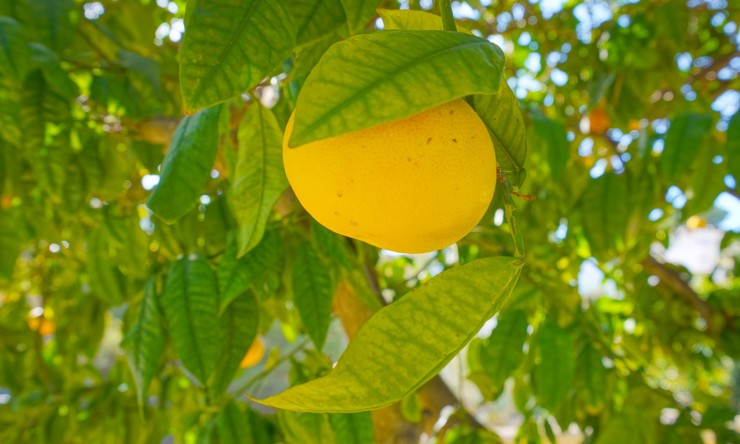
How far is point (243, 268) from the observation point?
0.71 m

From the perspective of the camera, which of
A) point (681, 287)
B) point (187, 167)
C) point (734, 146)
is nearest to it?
point (187, 167)

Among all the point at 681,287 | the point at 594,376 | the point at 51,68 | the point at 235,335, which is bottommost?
the point at 681,287

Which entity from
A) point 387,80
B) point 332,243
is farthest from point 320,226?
point 387,80

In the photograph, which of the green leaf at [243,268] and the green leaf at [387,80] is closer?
the green leaf at [387,80]

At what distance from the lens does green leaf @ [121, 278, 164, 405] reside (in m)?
0.74

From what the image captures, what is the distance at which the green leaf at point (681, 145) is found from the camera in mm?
930

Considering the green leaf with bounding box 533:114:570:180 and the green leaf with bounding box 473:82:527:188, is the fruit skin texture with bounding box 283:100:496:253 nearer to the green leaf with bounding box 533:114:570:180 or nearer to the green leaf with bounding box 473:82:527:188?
the green leaf with bounding box 473:82:527:188

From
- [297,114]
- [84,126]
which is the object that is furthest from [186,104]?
[84,126]

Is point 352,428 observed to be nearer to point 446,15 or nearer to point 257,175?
point 257,175

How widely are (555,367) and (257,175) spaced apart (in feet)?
2.19

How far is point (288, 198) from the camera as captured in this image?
1.00 m

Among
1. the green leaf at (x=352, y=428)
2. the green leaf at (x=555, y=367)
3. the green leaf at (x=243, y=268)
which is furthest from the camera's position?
the green leaf at (x=555, y=367)

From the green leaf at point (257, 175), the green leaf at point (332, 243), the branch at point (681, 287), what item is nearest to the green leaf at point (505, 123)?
the green leaf at point (257, 175)

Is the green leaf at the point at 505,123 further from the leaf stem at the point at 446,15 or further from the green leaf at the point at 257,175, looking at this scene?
the green leaf at the point at 257,175
